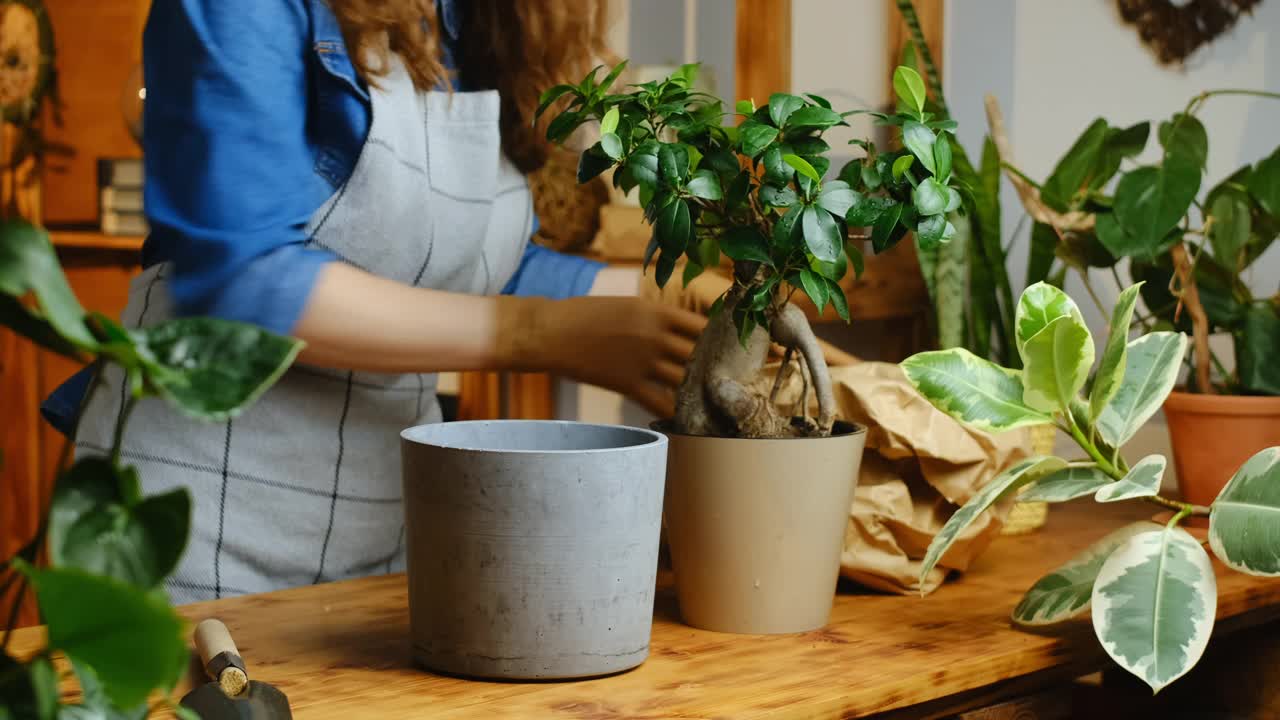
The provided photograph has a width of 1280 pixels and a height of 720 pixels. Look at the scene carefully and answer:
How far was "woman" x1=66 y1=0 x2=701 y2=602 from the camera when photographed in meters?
1.04

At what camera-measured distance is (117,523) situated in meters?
0.35

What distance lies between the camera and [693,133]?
0.84 m

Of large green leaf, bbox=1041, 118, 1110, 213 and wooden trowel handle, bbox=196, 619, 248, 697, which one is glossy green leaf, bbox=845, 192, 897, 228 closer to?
wooden trowel handle, bbox=196, 619, 248, 697

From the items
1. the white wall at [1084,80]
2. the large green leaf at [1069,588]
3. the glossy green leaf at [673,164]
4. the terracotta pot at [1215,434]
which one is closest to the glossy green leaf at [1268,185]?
the terracotta pot at [1215,434]

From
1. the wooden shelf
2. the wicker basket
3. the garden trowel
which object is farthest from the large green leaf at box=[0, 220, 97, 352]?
the wooden shelf

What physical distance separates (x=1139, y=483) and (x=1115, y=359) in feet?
0.28

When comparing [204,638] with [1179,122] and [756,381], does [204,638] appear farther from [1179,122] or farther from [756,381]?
Answer: [1179,122]

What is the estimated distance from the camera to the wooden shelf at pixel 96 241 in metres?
3.37

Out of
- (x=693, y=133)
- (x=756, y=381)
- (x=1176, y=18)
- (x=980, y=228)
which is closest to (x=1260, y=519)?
(x=756, y=381)

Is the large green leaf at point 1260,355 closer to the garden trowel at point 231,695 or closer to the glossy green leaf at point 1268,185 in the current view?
the glossy green leaf at point 1268,185

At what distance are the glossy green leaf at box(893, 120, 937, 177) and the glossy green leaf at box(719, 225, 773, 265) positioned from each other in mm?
96

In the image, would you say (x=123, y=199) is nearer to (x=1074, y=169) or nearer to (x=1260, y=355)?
(x=1074, y=169)

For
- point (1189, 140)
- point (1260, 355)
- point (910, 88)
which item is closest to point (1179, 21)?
point (1189, 140)

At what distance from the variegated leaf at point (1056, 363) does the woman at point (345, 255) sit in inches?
10.9
